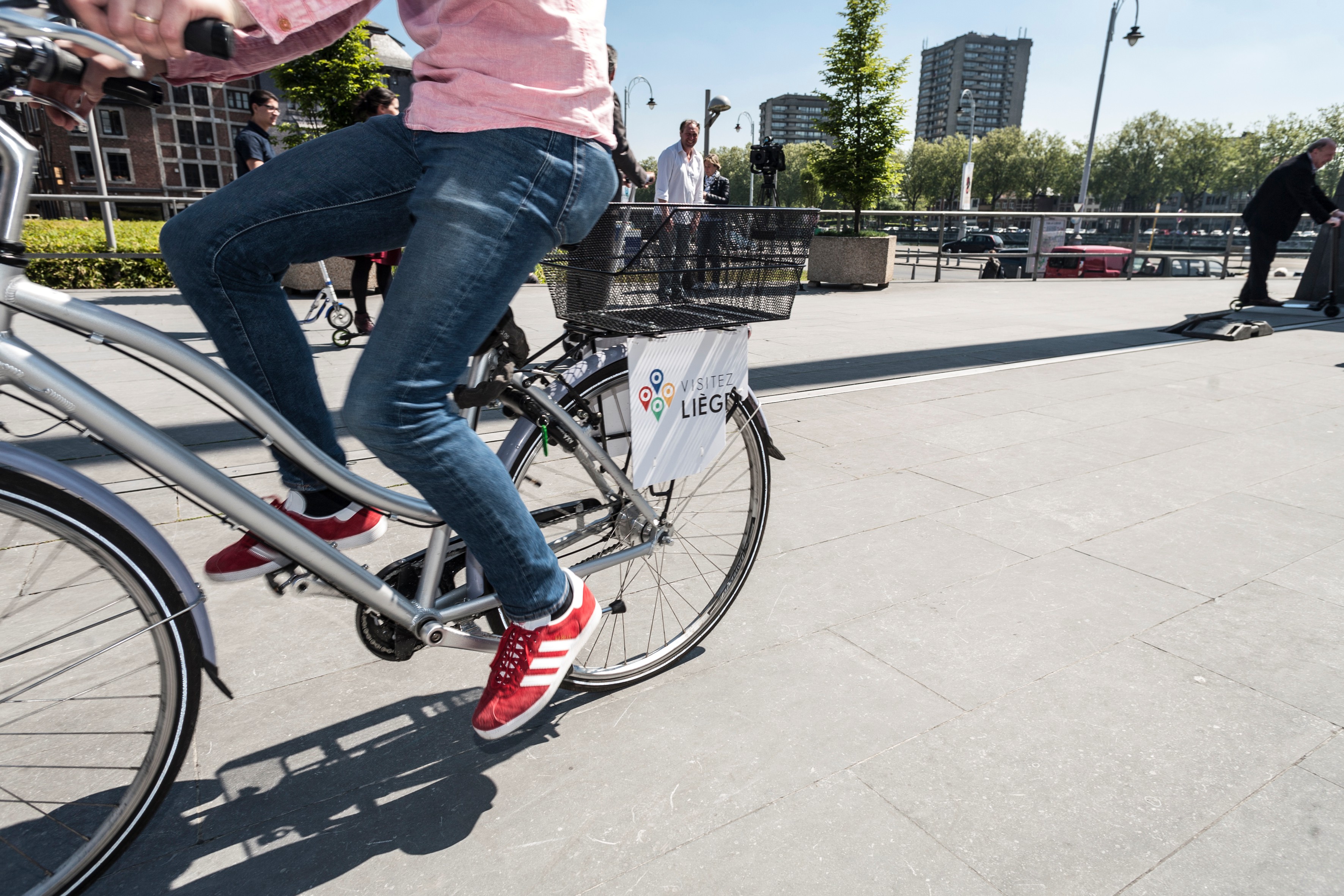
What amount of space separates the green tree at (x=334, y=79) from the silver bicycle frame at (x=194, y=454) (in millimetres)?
10048

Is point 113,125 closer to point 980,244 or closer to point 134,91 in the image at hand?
point 980,244

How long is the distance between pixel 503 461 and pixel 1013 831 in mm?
1413

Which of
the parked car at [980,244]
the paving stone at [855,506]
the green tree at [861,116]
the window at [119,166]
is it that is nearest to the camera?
the paving stone at [855,506]

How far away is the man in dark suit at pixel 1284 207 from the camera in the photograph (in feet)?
33.0

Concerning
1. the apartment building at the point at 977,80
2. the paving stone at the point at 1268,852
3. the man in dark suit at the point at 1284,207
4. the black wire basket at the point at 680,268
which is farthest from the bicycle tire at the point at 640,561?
the apartment building at the point at 977,80

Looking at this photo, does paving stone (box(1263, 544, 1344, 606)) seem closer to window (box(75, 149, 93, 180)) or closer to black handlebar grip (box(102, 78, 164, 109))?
black handlebar grip (box(102, 78, 164, 109))

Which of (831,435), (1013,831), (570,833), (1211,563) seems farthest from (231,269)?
(831,435)

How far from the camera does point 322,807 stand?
184 centimetres

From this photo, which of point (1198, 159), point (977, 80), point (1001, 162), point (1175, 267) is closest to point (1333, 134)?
point (1198, 159)

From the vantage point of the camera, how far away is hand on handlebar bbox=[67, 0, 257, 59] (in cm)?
126

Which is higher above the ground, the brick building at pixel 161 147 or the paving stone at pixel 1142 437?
the brick building at pixel 161 147

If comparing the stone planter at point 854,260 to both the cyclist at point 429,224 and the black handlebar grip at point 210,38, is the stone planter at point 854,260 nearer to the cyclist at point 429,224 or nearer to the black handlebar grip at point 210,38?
the cyclist at point 429,224

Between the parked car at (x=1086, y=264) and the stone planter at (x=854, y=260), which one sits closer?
the stone planter at (x=854, y=260)

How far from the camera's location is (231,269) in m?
1.57
